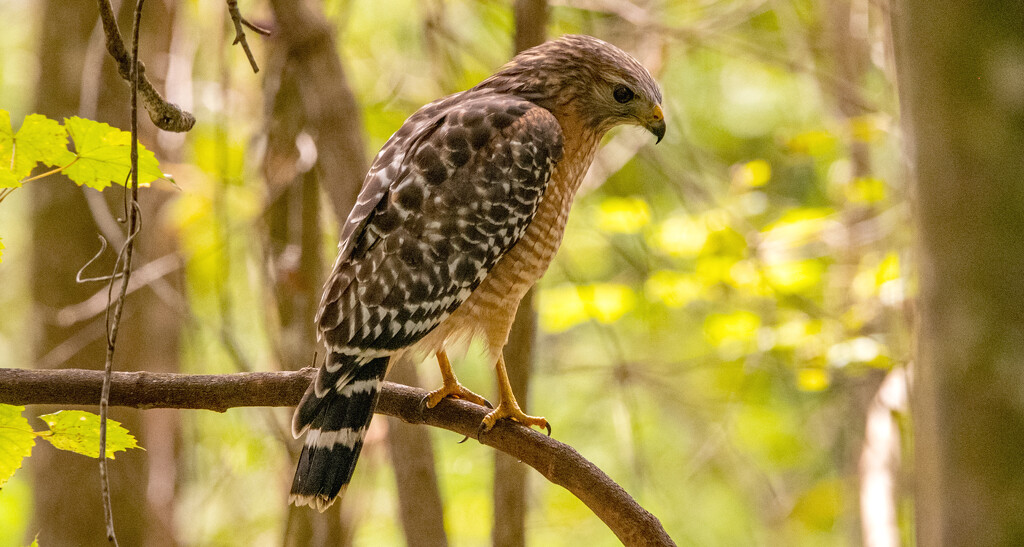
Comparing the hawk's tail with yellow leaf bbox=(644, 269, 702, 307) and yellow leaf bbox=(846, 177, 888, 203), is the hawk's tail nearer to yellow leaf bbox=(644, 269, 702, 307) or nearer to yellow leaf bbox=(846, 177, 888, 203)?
yellow leaf bbox=(644, 269, 702, 307)

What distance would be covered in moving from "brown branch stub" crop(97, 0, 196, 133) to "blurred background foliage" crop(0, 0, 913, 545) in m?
1.00

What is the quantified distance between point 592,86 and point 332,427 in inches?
45.1

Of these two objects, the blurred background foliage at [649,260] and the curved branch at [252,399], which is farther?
the blurred background foliage at [649,260]

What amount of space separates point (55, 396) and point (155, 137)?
2107 mm

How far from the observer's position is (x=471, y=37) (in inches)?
214

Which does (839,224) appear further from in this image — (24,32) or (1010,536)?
(24,32)

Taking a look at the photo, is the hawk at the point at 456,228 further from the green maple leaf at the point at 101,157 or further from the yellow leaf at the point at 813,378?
the yellow leaf at the point at 813,378

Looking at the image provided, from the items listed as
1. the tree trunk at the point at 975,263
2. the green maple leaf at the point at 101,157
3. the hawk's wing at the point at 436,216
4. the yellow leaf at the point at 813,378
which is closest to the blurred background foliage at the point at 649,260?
the yellow leaf at the point at 813,378

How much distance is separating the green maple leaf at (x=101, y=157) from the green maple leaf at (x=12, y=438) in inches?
16.2

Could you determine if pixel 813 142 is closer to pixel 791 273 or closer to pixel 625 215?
pixel 791 273

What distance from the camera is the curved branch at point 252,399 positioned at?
5.53 ft

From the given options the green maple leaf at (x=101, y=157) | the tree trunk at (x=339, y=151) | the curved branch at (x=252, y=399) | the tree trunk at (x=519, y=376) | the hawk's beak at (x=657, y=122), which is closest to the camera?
the green maple leaf at (x=101, y=157)

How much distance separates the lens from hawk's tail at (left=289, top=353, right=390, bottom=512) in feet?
6.27

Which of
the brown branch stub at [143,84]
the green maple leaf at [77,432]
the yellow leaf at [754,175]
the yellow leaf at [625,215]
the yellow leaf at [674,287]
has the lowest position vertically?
the green maple leaf at [77,432]
